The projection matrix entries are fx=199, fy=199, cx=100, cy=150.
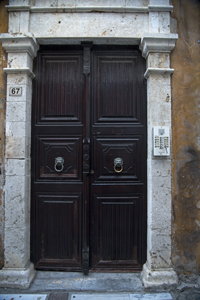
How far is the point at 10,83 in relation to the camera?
266cm

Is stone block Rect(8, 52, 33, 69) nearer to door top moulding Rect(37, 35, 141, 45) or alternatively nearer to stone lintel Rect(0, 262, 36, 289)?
door top moulding Rect(37, 35, 141, 45)

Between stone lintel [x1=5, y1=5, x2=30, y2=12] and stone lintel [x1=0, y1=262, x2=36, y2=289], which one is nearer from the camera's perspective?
stone lintel [x1=0, y1=262, x2=36, y2=289]

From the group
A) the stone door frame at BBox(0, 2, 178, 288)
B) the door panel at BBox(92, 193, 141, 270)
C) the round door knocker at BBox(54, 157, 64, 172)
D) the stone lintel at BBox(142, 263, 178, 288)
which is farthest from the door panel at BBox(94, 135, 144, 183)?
the stone lintel at BBox(142, 263, 178, 288)

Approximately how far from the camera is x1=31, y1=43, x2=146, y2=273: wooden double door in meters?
2.80

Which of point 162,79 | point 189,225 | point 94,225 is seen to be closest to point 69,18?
point 162,79

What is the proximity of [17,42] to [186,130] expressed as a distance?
2538mm

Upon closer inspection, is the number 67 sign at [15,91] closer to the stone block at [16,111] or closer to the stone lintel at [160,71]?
the stone block at [16,111]

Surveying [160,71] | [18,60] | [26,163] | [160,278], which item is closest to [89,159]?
[26,163]

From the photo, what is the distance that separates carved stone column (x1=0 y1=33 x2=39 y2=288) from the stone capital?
1517 mm

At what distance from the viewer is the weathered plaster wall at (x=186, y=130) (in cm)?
264

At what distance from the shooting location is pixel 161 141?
2613mm

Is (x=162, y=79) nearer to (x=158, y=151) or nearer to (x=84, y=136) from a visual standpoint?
(x=158, y=151)

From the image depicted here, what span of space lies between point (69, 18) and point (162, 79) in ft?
4.92

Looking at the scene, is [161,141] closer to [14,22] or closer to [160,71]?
[160,71]
